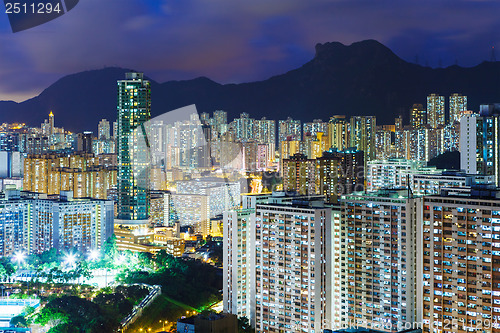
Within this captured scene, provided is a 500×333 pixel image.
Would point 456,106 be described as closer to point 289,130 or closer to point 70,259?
point 289,130

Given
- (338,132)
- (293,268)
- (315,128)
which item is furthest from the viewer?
(315,128)

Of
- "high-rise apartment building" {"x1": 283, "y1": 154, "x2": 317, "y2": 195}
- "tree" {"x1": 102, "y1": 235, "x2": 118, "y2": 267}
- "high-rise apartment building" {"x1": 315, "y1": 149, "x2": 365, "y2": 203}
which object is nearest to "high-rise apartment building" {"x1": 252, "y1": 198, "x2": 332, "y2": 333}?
"tree" {"x1": 102, "y1": 235, "x2": 118, "y2": 267}

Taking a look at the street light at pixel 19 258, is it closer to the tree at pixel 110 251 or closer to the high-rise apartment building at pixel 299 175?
the tree at pixel 110 251

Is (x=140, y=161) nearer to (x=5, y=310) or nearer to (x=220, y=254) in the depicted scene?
(x=220, y=254)

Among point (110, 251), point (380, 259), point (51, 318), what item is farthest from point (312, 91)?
point (51, 318)

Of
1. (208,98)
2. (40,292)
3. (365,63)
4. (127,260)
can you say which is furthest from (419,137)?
(40,292)

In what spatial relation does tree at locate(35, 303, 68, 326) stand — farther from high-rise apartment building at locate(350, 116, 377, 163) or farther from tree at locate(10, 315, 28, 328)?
high-rise apartment building at locate(350, 116, 377, 163)
